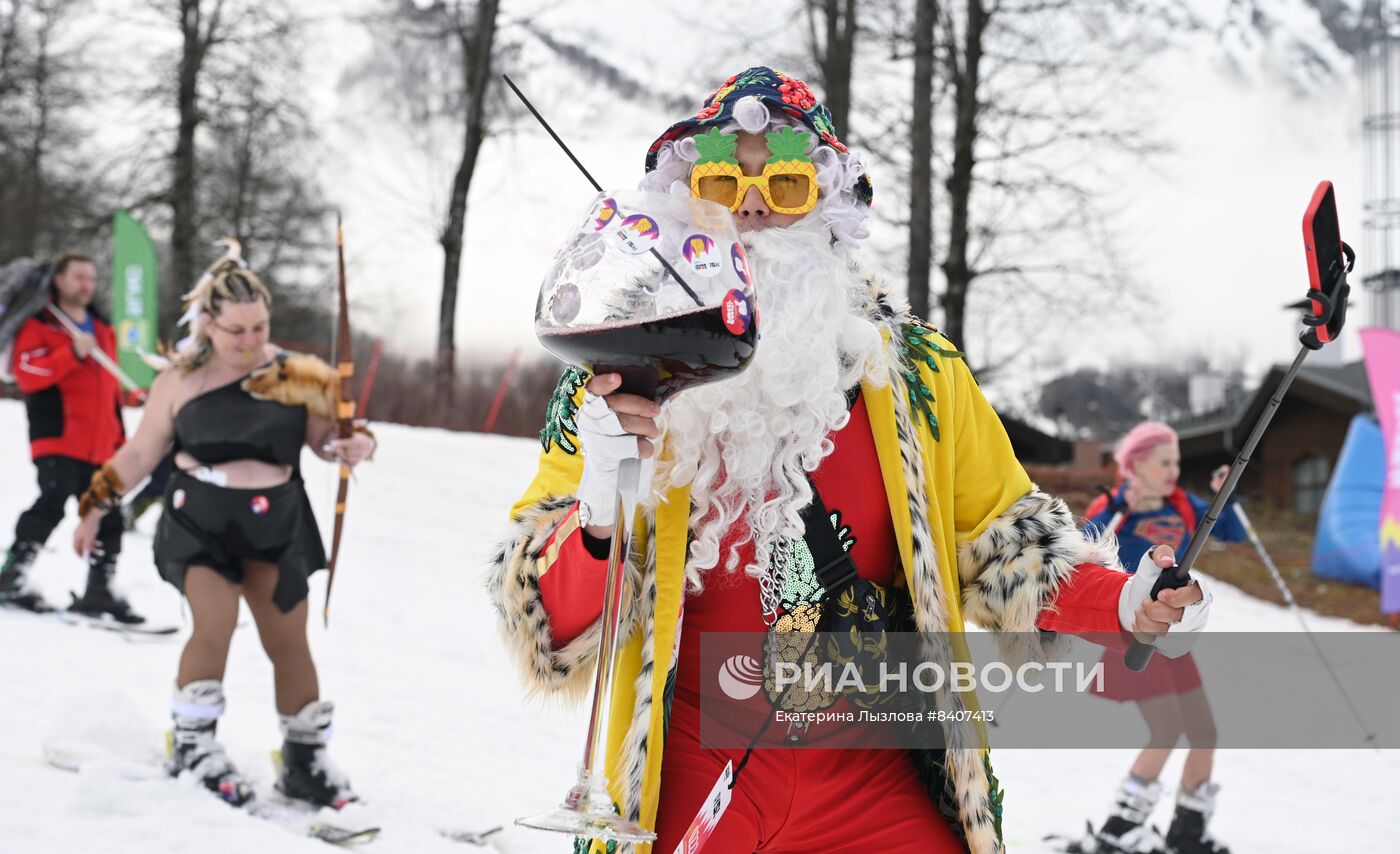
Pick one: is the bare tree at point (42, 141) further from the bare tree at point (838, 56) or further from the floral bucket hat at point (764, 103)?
the floral bucket hat at point (764, 103)

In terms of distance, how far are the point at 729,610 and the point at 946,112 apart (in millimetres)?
14575

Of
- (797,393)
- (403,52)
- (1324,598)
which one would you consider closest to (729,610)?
(797,393)

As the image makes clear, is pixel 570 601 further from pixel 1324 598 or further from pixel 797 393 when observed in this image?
pixel 1324 598

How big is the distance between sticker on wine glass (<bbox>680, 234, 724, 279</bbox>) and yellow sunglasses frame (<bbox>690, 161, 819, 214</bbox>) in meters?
0.60

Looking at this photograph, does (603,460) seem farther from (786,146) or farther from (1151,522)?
(1151,522)

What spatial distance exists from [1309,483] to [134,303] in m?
20.8

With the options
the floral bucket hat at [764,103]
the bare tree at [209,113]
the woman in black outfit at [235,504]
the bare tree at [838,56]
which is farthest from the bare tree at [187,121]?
the floral bucket hat at [764,103]

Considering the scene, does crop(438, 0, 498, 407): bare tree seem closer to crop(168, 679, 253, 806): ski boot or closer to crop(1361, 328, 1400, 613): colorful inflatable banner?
crop(1361, 328, 1400, 613): colorful inflatable banner

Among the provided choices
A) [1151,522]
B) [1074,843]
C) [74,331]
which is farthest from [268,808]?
[74,331]

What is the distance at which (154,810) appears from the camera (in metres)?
4.25

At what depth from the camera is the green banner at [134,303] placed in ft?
46.6

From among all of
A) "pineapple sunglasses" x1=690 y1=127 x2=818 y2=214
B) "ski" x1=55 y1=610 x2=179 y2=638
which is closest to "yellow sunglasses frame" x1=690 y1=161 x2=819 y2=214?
"pineapple sunglasses" x1=690 y1=127 x2=818 y2=214

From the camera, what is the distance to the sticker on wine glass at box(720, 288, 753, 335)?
1677 millimetres

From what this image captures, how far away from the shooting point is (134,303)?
1426cm
